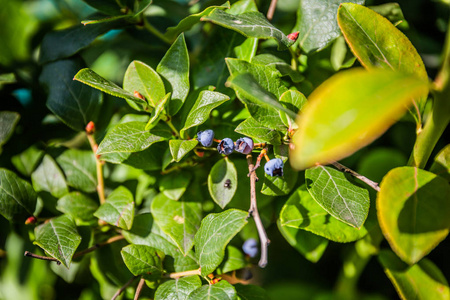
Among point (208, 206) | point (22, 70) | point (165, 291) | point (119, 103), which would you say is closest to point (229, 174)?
point (208, 206)

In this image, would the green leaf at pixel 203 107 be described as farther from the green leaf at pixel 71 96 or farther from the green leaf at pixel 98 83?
the green leaf at pixel 71 96

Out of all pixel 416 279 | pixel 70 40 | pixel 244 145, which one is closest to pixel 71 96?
Answer: pixel 70 40

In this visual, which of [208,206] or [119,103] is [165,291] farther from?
[119,103]

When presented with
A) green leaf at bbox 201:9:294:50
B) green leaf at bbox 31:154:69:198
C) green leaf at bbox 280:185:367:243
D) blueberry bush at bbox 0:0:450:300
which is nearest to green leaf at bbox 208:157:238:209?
blueberry bush at bbox 0:0:450:300

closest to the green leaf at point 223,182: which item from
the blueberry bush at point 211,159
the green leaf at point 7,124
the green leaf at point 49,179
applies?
the blueberry bush at point 211,159

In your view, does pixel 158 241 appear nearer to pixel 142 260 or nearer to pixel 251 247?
pixel 142 260

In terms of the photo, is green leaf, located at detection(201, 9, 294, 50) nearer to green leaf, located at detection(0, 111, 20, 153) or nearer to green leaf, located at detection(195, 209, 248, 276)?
green leaf, located at detection(195, 209, 248, 276)
